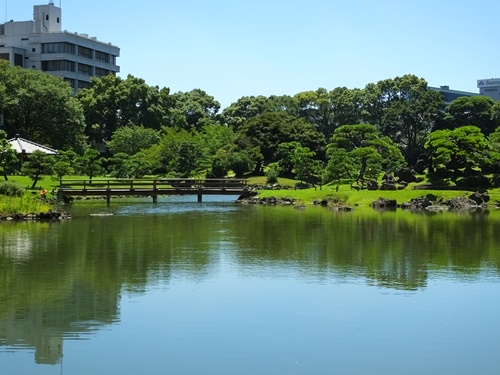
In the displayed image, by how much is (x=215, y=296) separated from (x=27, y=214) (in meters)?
18.9

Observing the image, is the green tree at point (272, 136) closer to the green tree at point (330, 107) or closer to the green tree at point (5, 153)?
the green tree at point (330, 107)

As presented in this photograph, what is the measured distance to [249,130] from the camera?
63.2 metres

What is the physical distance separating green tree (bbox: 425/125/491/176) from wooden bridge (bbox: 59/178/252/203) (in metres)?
12.9

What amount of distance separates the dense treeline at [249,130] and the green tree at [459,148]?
72 millimetres

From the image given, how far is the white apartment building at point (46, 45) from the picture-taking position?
82562mm

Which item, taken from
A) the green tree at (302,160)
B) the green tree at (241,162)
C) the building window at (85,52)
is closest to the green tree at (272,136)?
the green tree at (241,162)

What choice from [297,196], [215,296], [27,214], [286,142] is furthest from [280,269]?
[286,142]

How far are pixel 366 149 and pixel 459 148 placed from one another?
622cm

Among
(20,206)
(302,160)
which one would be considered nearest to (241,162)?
(302,160)

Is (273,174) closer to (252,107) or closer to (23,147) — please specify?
(23,147)

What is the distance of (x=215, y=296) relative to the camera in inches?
585

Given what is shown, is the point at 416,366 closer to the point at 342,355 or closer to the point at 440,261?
the point at 342,355

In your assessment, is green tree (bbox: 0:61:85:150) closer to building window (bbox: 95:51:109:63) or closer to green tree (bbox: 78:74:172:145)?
green tree (bbox: 78:74:172:145)

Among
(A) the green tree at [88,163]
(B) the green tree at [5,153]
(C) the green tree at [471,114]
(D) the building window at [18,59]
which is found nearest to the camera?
(B) the green tree at [5,153]
